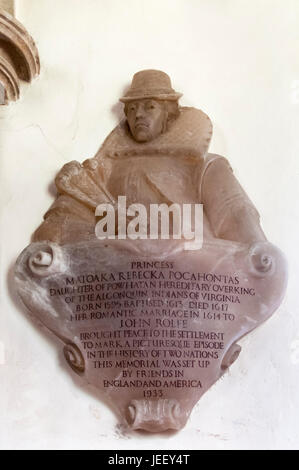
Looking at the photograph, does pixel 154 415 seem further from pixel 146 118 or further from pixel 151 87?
pixel 151 87

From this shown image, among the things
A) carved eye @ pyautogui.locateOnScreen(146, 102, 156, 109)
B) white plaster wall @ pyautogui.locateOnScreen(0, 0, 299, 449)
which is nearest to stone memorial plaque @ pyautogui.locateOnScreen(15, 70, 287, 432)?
white plaster wall @ pyautogui.locateOnScreen(0, 0, 299, 449)

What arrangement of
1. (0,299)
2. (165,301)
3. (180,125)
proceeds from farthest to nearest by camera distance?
(180,125)
(0,299)
(165,301)

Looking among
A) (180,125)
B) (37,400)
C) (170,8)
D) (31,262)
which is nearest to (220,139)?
(180,125)

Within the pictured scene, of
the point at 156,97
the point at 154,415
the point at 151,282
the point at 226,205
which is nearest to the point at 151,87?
the point at 156,97

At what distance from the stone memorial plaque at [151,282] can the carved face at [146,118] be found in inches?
5.9

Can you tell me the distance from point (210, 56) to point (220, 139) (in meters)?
0.45

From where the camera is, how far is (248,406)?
3.52m

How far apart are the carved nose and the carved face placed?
118cm

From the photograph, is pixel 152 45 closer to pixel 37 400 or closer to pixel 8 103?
pixel 8 103

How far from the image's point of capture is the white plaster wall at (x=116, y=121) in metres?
3.50

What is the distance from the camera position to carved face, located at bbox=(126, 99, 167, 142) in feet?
12.7

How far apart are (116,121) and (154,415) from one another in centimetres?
138

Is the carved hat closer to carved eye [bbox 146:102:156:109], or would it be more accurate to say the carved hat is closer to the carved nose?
carved eye [bbox 146:102:156:109]

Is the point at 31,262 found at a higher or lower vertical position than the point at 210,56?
lower
